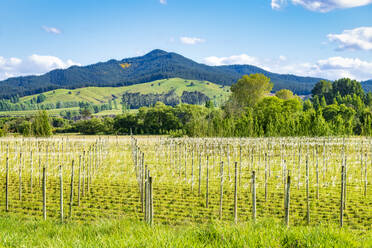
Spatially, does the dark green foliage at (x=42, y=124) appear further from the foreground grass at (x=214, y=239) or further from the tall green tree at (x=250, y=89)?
the tall green tree at (x=250, y=89)

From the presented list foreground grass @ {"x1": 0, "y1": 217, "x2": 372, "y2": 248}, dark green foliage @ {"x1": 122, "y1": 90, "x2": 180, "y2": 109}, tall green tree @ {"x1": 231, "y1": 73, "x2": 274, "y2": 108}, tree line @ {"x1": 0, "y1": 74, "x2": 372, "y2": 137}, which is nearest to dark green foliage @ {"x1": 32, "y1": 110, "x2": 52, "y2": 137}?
tree line @ {"x1": 0, "y1": 74, "x2": 372, "y2": 137}

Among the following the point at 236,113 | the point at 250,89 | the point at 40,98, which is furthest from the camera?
the point at 40,98

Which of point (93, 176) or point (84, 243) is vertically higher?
point (84, 243)

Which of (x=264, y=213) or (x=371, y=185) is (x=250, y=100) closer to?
(x=371, y=185)

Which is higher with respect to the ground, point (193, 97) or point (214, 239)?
point (193, 97)

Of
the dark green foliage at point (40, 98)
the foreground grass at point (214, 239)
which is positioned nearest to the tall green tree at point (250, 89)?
the foreground grass at point (214, 239)

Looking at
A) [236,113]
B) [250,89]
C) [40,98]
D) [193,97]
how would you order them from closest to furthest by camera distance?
1. [236,113]
2. [250,89]
3. [193,97]
4. [40,98]

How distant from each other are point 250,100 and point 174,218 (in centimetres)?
6417

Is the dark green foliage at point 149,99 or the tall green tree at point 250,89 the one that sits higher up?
the dark green foliage at point 149,99

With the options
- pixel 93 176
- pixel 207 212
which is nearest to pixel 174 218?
pixel 207 212

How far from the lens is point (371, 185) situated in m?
15.8

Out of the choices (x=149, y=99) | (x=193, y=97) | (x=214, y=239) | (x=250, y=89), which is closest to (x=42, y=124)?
(x=214, y=239)

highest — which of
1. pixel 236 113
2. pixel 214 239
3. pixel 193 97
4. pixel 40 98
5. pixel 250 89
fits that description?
pixel 40 98

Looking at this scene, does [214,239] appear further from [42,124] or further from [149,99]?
[149,99]
